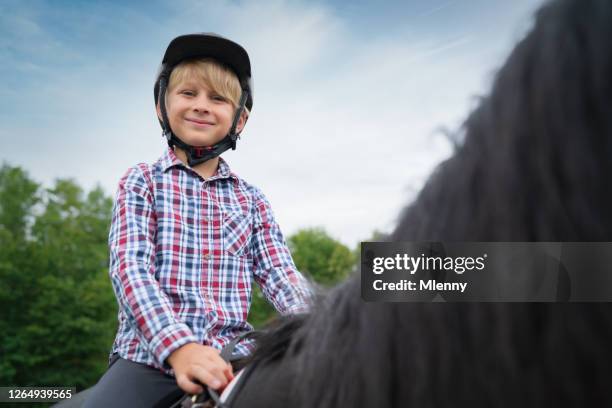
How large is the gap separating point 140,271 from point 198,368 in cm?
53

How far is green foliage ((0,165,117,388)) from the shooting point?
2606cm

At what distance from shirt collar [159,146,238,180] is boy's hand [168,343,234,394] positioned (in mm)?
976

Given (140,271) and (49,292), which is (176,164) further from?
(49,292)

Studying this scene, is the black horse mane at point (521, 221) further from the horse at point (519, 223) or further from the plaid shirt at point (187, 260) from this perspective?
the plaid shirt at point (187, 260)

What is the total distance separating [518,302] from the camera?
89cm

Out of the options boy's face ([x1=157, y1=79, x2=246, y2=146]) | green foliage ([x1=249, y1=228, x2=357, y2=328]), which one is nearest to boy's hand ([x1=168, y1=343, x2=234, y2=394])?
boy's face ([x1=157, y1=79, x2=246, y2=146])

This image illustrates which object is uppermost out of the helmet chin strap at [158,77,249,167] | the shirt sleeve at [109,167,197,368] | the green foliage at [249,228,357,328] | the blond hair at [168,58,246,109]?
the green foliage at [249,228,357,328]

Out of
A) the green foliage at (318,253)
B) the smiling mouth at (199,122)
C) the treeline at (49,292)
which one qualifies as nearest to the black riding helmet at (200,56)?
the smiling mouth at (199,122)

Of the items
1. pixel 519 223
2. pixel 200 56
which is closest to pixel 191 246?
pixel 200 56

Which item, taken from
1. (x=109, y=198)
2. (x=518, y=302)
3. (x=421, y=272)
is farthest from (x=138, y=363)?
(x=109, y=198)

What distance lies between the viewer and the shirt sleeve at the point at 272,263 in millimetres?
2441

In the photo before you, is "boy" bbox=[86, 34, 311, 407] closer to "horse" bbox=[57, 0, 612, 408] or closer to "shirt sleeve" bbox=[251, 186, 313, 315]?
"shirt sleeve" bbox=[251, 186, 313, 315]

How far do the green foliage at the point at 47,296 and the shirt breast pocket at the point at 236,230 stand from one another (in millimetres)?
27784

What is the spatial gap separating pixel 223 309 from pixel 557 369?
1.58 metres
